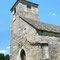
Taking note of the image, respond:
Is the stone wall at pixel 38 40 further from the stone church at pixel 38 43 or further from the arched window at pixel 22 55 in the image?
the arched window at pixel 22 55

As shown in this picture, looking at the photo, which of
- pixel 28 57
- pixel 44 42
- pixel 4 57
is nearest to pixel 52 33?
pixel 44 42

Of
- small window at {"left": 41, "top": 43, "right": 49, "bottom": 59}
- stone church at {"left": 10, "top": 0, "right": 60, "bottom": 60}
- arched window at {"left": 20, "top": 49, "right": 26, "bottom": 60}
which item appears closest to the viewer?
small window at {"left": 41, "top": 43, "right": 49, "bottom": 59}

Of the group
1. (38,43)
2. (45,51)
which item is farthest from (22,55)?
(45,51)

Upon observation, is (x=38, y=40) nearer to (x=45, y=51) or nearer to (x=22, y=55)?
(x=45, y=51)

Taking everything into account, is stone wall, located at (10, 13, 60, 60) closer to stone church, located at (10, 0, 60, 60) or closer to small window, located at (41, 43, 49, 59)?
stone church, located at (10, 0, 60, 60)

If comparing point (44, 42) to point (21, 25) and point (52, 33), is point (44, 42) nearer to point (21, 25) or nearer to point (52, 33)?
point (52, 33)

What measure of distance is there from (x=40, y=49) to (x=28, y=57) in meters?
1.57

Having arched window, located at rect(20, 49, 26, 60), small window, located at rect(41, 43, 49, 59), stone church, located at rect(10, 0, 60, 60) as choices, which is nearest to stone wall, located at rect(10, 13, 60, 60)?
stone church, located at rect(10, 0, 60, 60)

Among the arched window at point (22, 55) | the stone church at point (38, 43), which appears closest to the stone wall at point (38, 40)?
the stone church at point (38, 43)

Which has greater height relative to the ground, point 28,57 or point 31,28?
point 31,28

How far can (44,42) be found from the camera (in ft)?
29.3

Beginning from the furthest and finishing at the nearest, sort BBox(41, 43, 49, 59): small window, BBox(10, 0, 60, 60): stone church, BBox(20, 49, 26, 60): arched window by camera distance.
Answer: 1. BBox(20, 49, 26, 60): arched window
2. BBox(10, 0, 60, 60): stone church
3. BBox(41, 43, 49, 59): small window

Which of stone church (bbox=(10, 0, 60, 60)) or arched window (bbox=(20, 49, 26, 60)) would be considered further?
arched window (bbox=(20, 49, 26, 60))

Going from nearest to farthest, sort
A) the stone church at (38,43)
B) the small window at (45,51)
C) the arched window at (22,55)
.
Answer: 1. the small window at (45,51)
2. the stone church at (38,43)
3. the arched window at (22,55)
